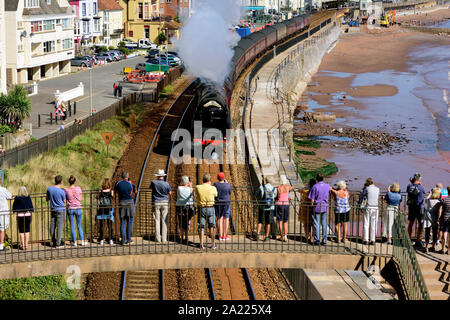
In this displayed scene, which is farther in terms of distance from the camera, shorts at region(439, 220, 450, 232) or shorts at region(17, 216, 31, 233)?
shorts at region(439, 220, 450, 232)

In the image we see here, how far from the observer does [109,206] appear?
1489 cm

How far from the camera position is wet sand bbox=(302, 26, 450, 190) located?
41.0 m

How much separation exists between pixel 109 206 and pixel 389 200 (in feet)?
18.9

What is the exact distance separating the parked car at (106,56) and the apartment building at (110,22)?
1087 cm

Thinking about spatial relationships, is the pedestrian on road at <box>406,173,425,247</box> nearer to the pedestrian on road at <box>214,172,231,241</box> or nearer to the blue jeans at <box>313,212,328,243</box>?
the blue jeans at <box>313,212,328,243</box>

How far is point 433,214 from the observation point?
15320mm

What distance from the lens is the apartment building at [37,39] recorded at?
55438mm

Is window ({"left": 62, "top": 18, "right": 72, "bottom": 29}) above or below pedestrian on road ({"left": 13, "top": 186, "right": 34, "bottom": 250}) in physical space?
above

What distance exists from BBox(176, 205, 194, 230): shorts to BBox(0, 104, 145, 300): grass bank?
15.1 ft

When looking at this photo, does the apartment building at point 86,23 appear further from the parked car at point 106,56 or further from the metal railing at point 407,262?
the metal railing at point 407,262

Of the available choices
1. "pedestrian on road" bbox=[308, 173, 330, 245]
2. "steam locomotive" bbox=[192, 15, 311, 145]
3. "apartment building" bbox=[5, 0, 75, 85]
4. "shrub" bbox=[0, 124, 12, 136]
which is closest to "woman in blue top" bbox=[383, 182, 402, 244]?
"pedestrian on road" bbox=[308, 173, 330, 245]

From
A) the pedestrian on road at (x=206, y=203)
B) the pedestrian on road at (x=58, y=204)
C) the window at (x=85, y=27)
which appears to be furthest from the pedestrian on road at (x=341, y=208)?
the window at (x=85, y=27)
